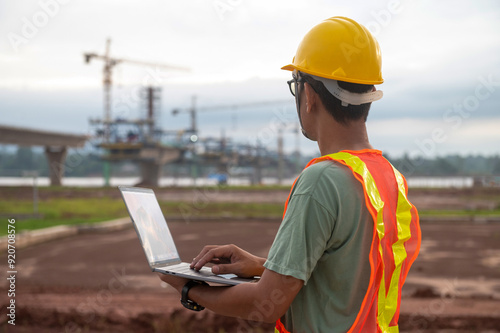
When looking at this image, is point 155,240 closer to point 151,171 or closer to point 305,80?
Answer: point 305,80

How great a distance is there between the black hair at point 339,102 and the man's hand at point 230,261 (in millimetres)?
624

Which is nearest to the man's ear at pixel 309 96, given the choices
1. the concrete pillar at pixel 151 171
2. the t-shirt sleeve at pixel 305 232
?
the t-shirt sleeve at pixel 305 232

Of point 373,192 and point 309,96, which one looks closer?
point 373,192

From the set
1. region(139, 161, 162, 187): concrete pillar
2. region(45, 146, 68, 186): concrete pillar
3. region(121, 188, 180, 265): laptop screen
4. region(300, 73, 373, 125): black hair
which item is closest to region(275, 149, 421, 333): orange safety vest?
region(300, 73, 373, 125): black hair

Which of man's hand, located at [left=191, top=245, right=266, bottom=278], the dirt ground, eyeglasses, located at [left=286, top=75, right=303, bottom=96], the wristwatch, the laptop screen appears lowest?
the dirt ground

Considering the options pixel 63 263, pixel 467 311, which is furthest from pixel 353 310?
pixel 63 263

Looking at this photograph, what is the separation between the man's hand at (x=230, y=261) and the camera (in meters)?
1.96

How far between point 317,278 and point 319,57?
778mm

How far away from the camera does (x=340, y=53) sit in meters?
1.93

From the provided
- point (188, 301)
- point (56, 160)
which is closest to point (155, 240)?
point (188, 301)

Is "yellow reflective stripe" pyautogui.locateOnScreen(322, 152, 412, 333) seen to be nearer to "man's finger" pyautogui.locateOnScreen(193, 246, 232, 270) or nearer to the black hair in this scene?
the black hair

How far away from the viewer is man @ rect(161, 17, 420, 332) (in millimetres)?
1706

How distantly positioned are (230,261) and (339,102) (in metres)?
0.75

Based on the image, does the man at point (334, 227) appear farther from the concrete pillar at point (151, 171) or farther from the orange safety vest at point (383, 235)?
the concrete pillar at point (151, 171)
